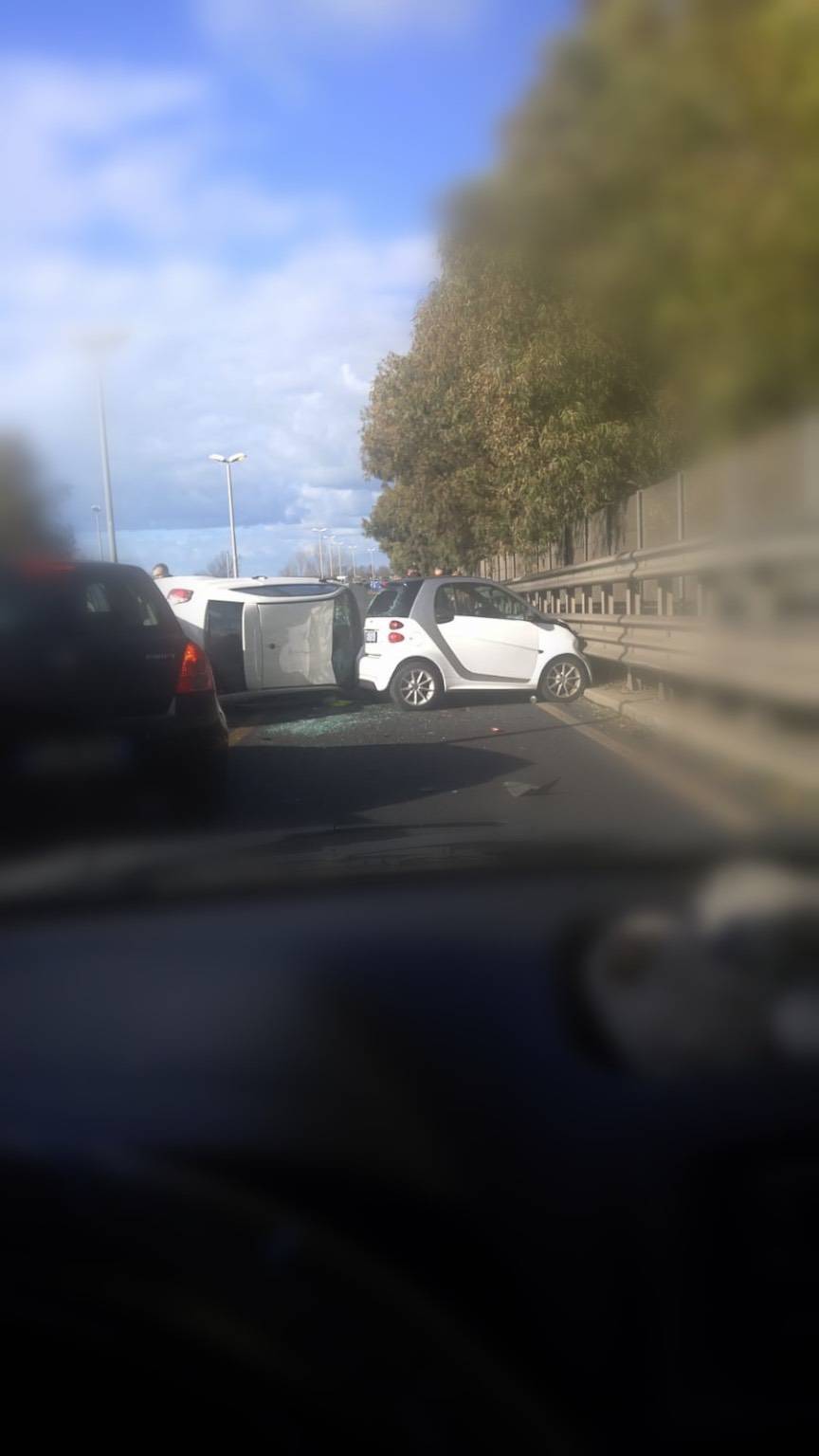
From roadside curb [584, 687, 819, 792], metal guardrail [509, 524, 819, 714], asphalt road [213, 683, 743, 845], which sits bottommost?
asphalt road [213, 683, 743, 845]

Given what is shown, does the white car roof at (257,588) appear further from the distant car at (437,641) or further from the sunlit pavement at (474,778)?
the sunlit pavement at (474,778)

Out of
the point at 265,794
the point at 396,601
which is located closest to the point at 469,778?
the point at 265,794

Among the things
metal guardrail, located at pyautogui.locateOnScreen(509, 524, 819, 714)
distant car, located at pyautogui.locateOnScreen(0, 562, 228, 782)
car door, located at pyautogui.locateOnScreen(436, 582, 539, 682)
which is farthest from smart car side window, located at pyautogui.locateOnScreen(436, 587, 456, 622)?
metal guardrail, located at pyautogui.locateOnScreen(509, 524, 819, 714)

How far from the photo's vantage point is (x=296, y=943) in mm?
2326

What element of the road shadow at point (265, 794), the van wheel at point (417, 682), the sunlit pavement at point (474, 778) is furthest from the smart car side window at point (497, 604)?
the road shadow at point (265, 794)

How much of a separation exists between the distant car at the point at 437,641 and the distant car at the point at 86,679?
22.4 feet

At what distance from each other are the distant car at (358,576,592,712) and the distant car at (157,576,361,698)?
1.22ft

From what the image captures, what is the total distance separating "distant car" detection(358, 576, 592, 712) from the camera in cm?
Answer: 1147

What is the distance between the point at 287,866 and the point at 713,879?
90 centimetres

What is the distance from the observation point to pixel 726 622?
188cm

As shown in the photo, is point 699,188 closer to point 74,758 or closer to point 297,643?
point 74,758

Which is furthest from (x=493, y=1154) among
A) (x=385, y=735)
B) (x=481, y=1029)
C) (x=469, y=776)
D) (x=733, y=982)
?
(x=385, y=735)

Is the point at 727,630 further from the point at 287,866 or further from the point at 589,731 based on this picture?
the point at 589,731

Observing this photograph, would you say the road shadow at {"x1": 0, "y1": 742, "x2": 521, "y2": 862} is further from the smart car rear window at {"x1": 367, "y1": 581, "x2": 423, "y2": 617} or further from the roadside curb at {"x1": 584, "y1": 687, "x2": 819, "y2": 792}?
the smart car rear window at {"x1": 367, "y1": 581, "x2": 423, "y2": 617}
